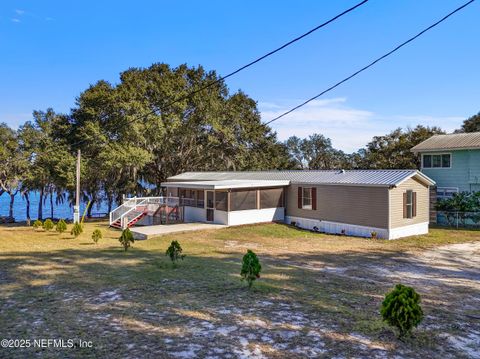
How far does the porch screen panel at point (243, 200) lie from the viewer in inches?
804

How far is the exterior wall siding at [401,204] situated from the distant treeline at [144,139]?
36.0 ft

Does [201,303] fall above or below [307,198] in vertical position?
below

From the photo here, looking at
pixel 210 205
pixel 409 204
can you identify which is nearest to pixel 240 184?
pixel 210 205

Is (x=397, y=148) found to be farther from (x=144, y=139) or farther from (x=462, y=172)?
(x=144, y=139)

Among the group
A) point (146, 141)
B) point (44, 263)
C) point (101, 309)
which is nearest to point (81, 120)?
point (146, 141)

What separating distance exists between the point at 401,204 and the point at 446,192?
903 cm

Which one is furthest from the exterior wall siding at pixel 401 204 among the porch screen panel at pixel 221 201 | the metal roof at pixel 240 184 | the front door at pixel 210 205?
the front door at pixel 210 205

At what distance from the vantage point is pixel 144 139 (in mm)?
26547

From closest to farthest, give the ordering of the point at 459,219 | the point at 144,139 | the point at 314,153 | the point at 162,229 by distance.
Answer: the point at 162,229 < the point at 459,219 < the point at 144,139 < the point at 314,153

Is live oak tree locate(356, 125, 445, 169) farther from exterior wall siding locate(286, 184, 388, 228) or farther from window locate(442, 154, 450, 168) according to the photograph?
exterior wall siding locate(286, 184, 388, 228)

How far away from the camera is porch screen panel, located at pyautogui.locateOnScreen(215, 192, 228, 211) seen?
67.0ft

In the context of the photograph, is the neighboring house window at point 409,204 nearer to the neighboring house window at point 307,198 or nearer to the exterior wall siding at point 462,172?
the neighboring house window at point 307,198

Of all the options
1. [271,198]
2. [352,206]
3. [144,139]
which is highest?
[144,139]

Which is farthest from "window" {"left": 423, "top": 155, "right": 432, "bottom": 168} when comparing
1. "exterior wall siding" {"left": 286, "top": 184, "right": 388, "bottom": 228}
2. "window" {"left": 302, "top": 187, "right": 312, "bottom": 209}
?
"window" {"left": 302, "top": 187, "right": 312, "bottom": 209}
